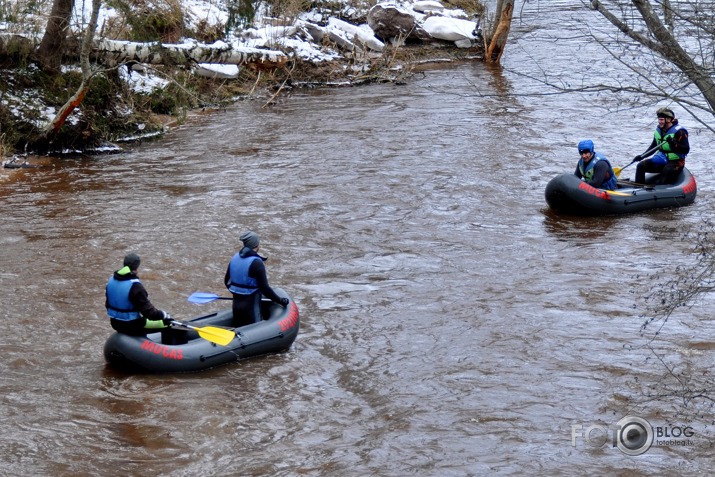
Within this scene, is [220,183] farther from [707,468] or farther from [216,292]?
[707,468]

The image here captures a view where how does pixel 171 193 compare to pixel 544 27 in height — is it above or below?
below

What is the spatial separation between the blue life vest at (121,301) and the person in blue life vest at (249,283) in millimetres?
1030

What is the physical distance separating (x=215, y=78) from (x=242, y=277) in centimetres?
1250

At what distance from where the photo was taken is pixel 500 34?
2359 centimetres

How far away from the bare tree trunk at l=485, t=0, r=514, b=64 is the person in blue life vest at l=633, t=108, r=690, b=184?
1126 cm

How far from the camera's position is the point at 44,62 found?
16250 millimetres

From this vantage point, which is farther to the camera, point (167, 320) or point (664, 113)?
point (664, 113)

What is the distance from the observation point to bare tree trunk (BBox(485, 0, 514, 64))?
23.5 meters

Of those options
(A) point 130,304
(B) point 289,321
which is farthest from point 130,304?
(B) point 289,321

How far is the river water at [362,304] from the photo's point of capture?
6734mm

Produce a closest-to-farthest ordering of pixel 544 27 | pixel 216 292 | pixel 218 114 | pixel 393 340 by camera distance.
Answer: pixel 393 340
pixel 216 292
pixel 218 114
pixel 544 27

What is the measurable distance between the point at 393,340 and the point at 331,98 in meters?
12.0

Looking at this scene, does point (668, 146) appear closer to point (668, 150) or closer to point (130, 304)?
point (668, 150)

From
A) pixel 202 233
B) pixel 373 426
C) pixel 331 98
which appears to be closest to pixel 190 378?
pixel 373 426
